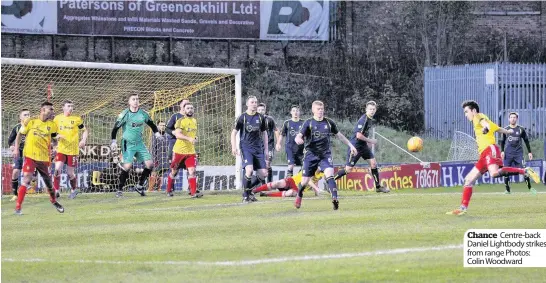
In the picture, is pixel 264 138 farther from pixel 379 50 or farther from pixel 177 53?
pixel 379 50

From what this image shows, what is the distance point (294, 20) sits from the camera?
41906mm

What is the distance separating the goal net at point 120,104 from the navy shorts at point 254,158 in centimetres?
551

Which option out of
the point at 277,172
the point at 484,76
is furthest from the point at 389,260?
the point at 484,76

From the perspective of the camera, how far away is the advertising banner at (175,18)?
39.3 metres

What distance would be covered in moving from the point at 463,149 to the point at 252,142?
546 inches

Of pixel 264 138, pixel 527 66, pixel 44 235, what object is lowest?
pixel 44 235

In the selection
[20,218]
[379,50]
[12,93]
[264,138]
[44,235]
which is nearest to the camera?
[44,235]

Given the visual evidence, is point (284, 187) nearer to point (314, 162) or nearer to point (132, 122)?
point (314, 162)

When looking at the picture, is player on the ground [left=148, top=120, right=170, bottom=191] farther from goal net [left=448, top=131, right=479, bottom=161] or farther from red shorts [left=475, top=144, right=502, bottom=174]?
red shorts [left=475, top=144, right=502, bottom=174]

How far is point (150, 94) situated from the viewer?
98.1 ft

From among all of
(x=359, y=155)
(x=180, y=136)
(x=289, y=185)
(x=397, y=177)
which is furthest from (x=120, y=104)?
(x=289, y=185)

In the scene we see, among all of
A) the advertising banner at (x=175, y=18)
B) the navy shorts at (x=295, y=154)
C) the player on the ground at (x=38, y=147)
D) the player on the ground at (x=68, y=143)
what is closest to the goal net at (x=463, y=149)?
the navy shorts at (x=295, y=154)

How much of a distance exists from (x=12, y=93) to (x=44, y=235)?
1328cm

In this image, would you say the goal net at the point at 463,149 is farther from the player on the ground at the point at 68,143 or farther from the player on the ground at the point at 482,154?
the player on the ground at the point at 482,154
